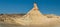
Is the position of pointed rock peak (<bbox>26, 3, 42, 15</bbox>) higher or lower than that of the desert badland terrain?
higher

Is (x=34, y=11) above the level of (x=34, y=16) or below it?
above

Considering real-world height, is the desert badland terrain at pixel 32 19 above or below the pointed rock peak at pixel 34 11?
below

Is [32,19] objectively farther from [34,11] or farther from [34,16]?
[34,11]

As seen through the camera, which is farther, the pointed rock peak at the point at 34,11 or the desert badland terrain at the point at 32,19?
the pointed rock peak at the point at 34,11

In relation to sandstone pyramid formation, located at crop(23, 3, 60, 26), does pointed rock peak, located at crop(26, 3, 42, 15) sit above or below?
above

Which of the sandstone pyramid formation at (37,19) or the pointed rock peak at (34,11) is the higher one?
the pointed rock peak at (34,11)

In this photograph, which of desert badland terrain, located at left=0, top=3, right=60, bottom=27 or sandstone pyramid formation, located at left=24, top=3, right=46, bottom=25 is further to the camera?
sandstone pyramid formation, located at left=24, top=3, right=46, bottom=25

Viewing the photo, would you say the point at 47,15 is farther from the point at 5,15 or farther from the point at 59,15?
the point at 5,15

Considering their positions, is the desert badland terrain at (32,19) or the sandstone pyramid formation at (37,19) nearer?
the desert badland terrain at (32,19)

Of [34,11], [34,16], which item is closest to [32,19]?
[34,16]

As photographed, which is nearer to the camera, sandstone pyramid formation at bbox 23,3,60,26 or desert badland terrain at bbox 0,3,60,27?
desert badland terrain at bbox 0,3,60,27

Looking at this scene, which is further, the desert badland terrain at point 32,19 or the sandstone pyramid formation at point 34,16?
the sandstone pyramid formation at point 34,16

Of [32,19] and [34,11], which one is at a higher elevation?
[34,11]
